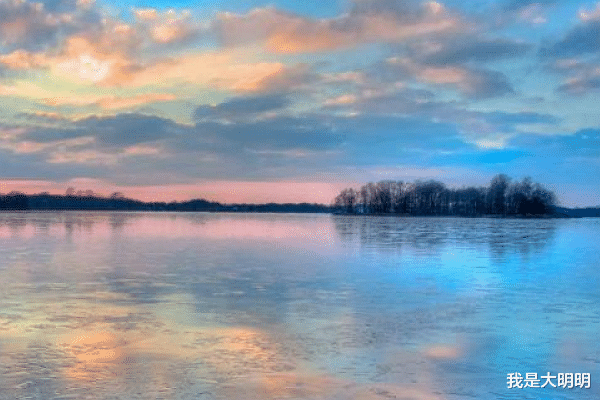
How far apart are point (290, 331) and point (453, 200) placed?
505 feet

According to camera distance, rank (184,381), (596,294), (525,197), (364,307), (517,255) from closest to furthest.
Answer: (184,381) → (364,307) → (596,294) → (517,255) → (525,197)

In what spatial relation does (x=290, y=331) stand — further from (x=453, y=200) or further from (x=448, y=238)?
(x=453, y=200)

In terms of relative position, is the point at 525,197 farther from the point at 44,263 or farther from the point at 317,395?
the point at 317,395

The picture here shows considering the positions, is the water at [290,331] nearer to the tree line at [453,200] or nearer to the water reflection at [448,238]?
the water reflection at [448,238]

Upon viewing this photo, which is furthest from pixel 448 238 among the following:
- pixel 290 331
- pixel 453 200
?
pixel 453 200

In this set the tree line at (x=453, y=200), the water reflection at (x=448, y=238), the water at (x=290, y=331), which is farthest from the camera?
the tree line at (x=453, y=200)

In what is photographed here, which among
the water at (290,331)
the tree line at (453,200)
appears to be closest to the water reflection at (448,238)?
the water at (290,331)

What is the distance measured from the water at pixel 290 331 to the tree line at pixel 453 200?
414 ft

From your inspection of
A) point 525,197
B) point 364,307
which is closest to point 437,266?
point 364,307

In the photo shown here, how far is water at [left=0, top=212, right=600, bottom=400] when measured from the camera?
21.8 feet

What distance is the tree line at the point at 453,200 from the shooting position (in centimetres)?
13838

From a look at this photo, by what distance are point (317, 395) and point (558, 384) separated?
2.62m

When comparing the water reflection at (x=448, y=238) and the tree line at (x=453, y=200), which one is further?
the tree line at (x=453, y=200)

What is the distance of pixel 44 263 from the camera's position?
19656mm
